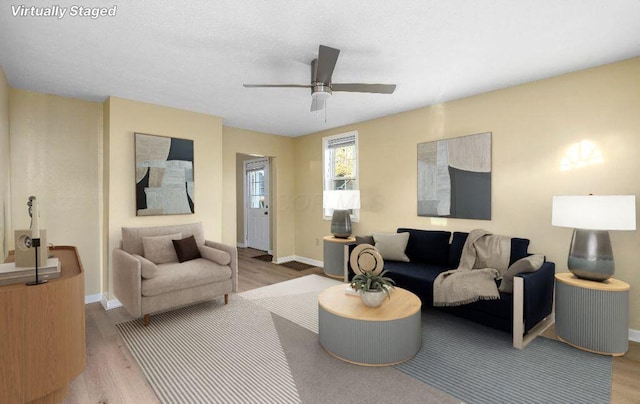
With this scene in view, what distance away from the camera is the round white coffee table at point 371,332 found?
232 centimetres

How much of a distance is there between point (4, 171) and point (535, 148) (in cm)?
550

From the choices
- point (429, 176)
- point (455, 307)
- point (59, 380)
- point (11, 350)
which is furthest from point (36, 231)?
point (429, 176)

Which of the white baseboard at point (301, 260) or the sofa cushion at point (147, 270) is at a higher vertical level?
the sofa cushion at point (147, 270)

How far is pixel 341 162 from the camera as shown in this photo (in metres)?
5.40

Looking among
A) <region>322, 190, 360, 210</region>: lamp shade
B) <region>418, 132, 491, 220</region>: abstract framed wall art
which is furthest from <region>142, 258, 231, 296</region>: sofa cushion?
<region>418, 132, 491, 220</region>: abstract framed wall art

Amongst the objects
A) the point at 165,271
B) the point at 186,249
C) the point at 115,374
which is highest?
the point at 186,249

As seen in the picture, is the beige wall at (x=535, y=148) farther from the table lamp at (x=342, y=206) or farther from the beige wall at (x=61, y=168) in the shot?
the beige wall at (x=61, y=168)

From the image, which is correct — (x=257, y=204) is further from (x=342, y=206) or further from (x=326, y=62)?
(x=326, y=62)

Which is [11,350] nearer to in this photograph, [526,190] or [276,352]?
[276,352]

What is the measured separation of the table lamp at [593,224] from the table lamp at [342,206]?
2.53m

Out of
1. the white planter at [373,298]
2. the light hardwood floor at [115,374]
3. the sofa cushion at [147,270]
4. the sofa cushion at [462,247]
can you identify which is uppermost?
the sofa cushion at [462,247]

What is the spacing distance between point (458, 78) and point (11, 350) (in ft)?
13.1

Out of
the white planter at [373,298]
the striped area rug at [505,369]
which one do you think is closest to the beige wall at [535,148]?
the striped area rug at [505,369]

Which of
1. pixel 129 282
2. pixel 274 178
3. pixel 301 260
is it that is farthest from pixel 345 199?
pixel 129 282
